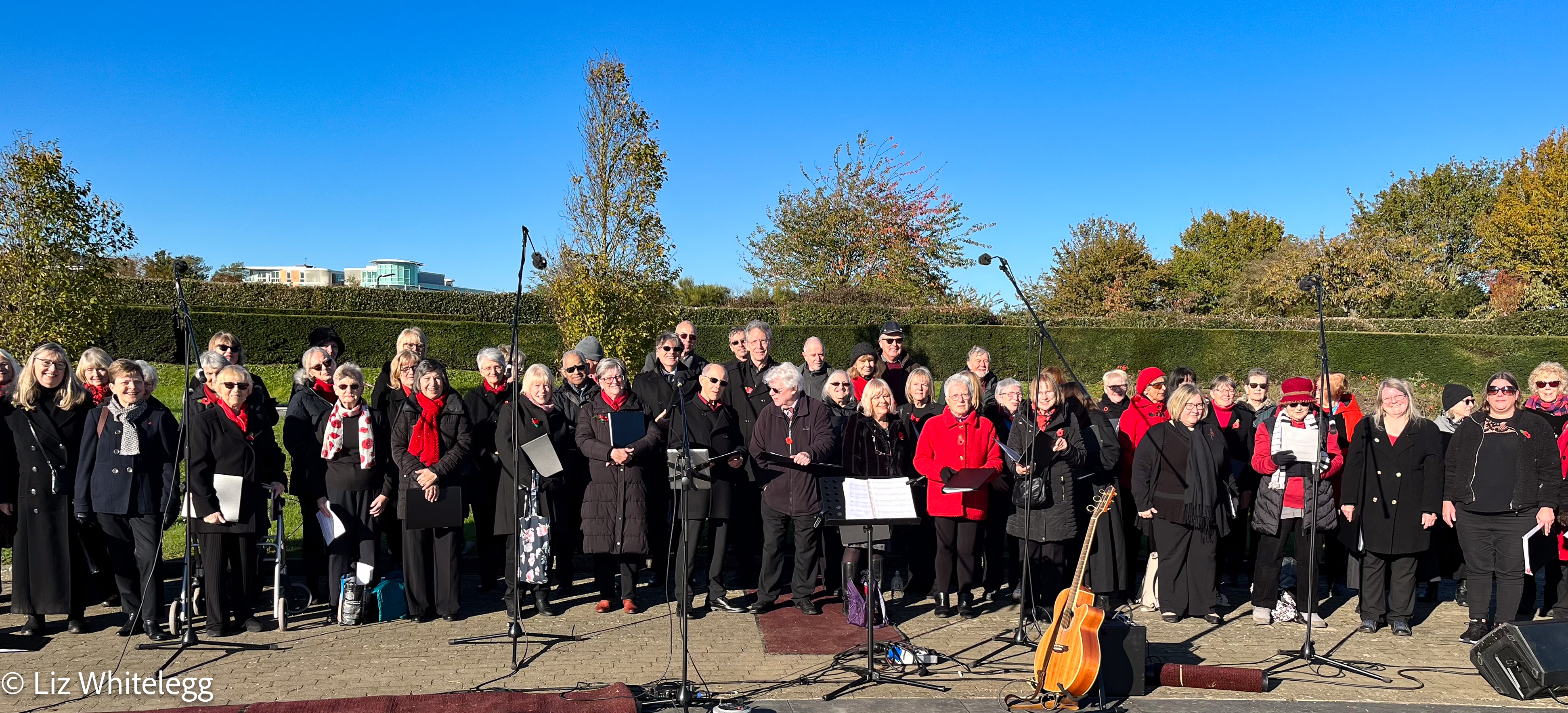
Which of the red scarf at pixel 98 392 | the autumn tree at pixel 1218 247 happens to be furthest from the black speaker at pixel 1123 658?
the autumn tree at pixel 1218 247

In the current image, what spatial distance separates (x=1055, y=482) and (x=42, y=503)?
267 inches

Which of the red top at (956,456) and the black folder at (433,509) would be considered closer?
the black folder at (433,509)

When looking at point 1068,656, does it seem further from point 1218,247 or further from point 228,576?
point 1218,247

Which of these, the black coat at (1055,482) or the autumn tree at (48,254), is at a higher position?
the autumn tree at (48,254)

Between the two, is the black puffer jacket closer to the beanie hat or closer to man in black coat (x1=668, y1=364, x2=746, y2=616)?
the beanie hat

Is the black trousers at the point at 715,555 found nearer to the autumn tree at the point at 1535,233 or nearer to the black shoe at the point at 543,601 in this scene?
the black shoe at the point at 543,601

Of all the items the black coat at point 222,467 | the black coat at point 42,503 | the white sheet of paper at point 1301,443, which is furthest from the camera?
the white sheet of paper at point 1301,443

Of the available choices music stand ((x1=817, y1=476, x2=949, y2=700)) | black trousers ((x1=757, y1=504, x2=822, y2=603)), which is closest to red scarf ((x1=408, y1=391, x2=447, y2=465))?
black trousers ((x1=757, y1=504, x2=822, y2=603))

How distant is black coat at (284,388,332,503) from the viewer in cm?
696

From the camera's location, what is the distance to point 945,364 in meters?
26.8

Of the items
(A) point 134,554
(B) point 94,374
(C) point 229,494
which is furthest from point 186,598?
(B) point 94,374

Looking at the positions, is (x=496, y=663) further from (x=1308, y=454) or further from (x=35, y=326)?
(x=35, y=326)

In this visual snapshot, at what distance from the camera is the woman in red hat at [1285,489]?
7.25m

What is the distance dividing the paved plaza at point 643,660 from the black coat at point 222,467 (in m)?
0.74
